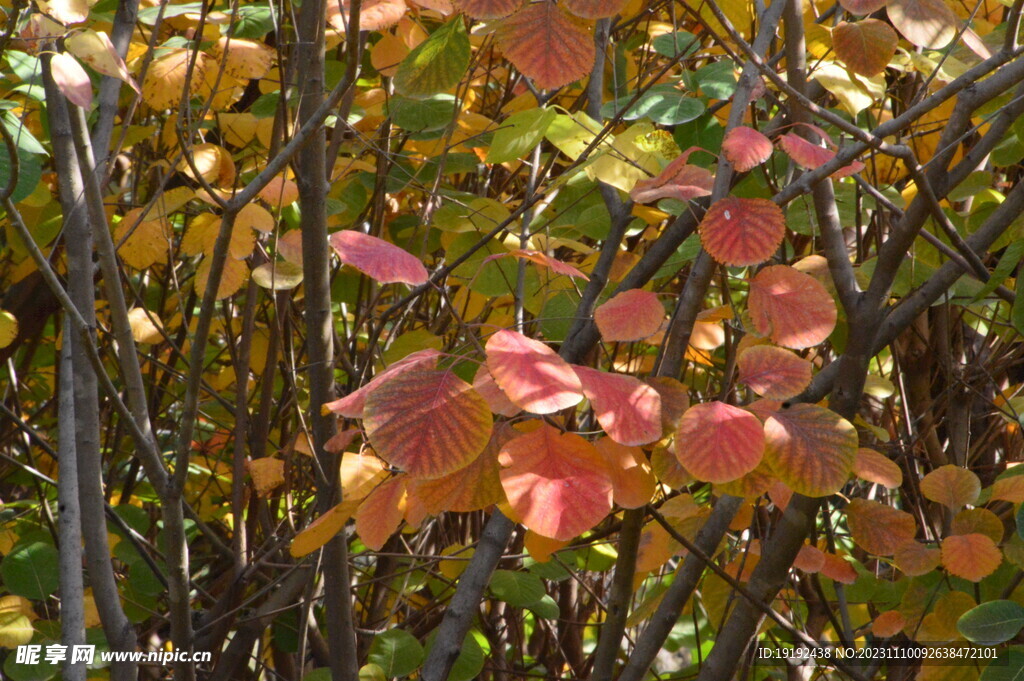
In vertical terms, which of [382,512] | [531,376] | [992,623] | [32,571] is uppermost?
[531,376]

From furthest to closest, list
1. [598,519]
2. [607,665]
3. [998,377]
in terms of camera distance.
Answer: [998,377]
[607,665]
[598,519]

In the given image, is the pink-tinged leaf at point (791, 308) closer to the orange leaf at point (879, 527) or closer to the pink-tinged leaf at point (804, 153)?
the pink-tinged leaf at point (804, 153)

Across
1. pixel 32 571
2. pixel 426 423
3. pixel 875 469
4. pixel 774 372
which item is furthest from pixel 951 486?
pixel 32 571

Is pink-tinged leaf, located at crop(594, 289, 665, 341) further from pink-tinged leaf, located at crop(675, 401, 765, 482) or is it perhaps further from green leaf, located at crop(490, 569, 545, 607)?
green leaf, located at crop(490, 569, 545, 607)

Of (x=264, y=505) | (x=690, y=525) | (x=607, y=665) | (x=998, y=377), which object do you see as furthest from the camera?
(x=998, y=377)

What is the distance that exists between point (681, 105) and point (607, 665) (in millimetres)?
727

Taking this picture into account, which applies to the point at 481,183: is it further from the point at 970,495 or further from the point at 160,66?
the point at 970,495

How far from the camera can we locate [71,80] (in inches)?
29.4

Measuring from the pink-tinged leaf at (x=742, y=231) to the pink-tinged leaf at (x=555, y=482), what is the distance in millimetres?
218

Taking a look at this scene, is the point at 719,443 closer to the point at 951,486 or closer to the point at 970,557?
the point at 970,557

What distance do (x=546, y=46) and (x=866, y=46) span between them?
0.37 metres

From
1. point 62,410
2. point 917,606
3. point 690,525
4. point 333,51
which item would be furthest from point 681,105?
point 333,51

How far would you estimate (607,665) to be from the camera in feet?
3.48

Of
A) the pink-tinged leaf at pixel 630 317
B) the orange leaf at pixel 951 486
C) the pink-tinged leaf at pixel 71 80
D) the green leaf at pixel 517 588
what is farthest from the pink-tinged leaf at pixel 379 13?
the orange leaf at pixel 951 486
